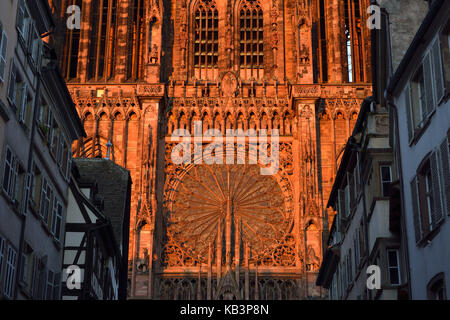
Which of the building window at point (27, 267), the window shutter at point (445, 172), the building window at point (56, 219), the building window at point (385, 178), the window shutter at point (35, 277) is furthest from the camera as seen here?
the building window at point (385, 178)

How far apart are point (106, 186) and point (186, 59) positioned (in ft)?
61.8

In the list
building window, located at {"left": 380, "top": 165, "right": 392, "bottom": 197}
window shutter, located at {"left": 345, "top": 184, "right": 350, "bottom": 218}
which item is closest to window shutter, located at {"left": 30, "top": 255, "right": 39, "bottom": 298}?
building window, located at {"left": 380, "top": 165, "right": 392, "bottom": 197}

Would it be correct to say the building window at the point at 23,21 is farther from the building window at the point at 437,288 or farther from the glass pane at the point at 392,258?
the glass pane at the point at 392,258

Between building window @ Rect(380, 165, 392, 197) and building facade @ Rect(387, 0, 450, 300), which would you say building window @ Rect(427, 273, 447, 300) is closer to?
building facade @ Rect(387, 0, 450, 300)

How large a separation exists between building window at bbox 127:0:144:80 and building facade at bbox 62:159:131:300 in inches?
665

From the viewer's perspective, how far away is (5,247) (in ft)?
61.1

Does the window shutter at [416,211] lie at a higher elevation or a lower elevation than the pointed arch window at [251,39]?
lower

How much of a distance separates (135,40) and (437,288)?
120 ft

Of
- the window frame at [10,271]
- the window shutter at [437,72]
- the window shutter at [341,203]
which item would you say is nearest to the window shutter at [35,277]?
the window frame at [10,271]

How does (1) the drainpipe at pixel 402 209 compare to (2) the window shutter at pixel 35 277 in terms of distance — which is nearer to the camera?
(2) the window shutter at pixel 35 277

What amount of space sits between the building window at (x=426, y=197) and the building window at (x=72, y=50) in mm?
34079

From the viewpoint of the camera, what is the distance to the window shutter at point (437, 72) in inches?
727

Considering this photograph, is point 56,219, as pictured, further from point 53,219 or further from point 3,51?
point 3,51
